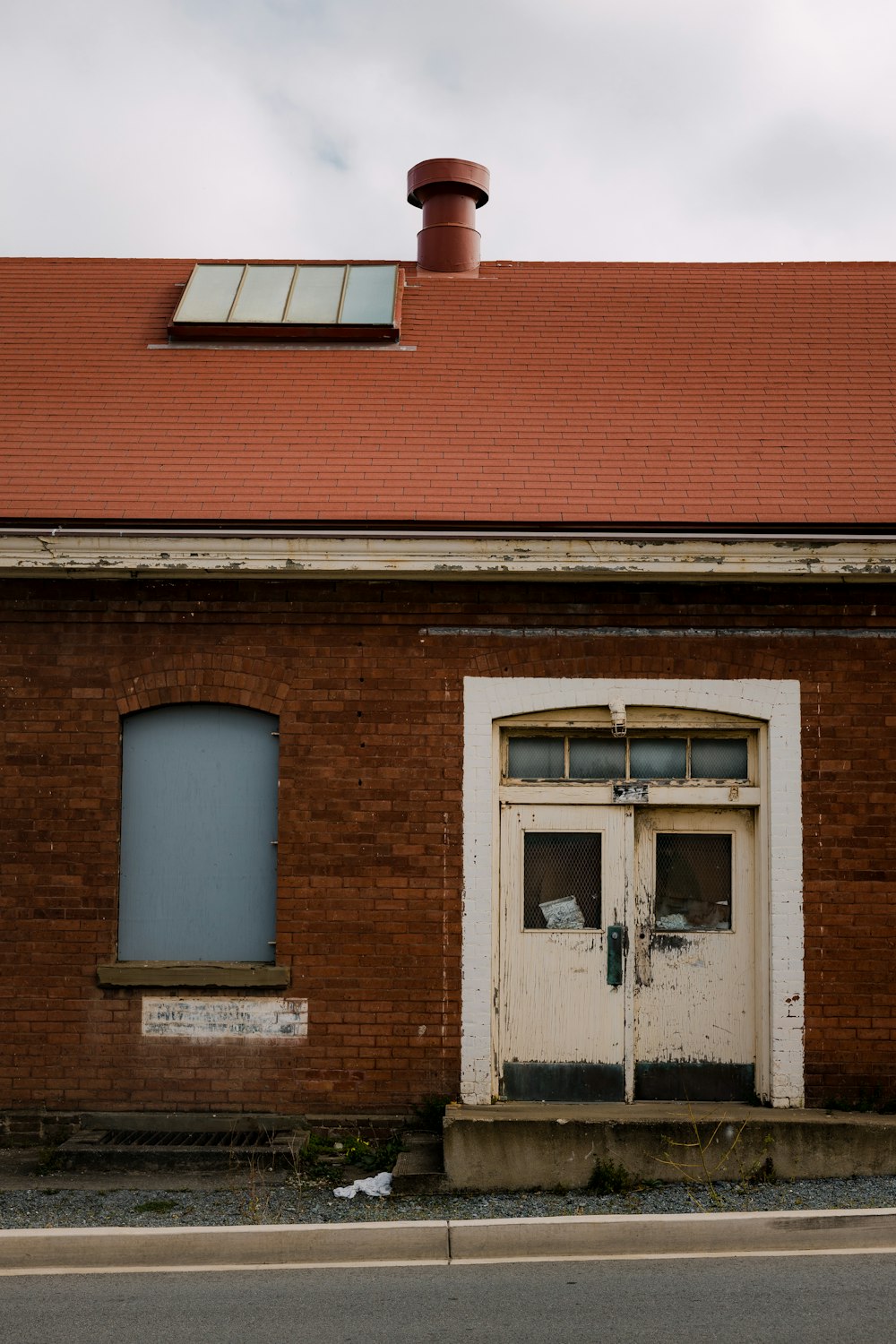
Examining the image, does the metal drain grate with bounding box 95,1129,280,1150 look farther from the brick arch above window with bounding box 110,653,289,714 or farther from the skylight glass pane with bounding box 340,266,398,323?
the skylight glass pane with bounding box 340,266,398,323

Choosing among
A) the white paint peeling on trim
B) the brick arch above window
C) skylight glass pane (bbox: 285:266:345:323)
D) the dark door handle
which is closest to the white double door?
the dark door handle

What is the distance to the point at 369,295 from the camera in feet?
38.5

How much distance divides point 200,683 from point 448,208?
6.90m

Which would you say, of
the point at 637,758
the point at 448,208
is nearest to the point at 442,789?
the point at 637,758

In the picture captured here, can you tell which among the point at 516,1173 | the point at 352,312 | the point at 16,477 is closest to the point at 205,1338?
the point at 516,1173

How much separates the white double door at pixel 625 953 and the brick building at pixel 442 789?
2cm

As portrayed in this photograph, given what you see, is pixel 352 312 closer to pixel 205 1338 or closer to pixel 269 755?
pixel 269 755

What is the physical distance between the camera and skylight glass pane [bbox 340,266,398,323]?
443 inches

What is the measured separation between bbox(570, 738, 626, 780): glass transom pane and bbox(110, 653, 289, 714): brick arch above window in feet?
6.74

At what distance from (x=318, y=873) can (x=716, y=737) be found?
286 cm

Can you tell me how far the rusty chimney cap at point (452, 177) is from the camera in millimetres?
13406

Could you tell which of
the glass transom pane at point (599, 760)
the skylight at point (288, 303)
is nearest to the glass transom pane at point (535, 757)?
the glass transom pane at point (599, 760)

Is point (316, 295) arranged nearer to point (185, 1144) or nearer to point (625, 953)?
point (625, 953)

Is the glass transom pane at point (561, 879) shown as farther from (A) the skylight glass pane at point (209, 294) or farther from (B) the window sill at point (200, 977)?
(A) the skylight glass pane at point (209, 294)
